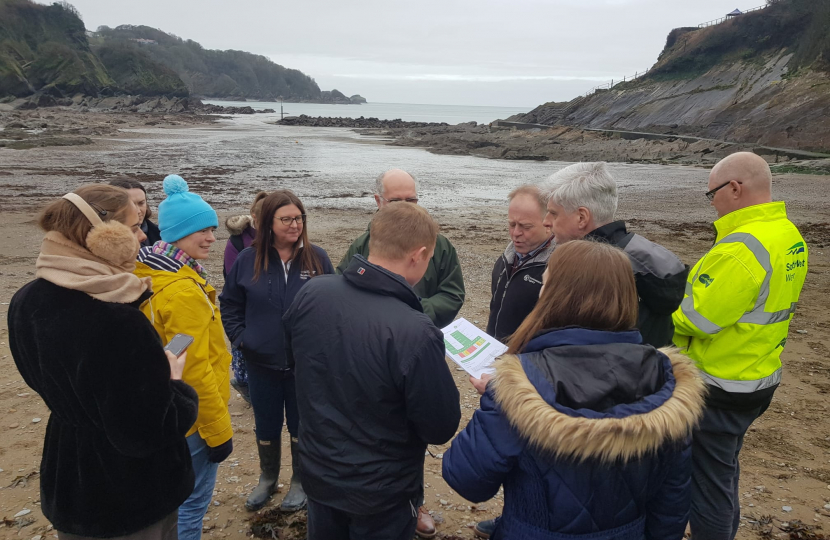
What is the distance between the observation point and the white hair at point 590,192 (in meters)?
2.67

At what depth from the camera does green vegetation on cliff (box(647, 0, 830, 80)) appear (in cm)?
3900

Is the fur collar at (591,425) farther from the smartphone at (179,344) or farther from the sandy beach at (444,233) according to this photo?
the sandy beach at (444,233)

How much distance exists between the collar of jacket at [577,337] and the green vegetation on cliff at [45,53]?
85254mm

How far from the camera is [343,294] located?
205cm

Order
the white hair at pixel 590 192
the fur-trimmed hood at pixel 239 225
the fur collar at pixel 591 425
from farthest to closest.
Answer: the fur-trimmed hood at pixel 239 225
the white hair at pixel 590 192
the fur collar at pixel 591 425

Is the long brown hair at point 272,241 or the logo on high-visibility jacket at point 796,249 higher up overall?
the logo on high-visibility jacket at point 796,249

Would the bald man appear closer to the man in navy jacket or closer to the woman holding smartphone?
the man in navy jacket

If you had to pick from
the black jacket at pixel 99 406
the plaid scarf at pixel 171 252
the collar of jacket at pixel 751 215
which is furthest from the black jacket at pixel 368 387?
the collar of jacket at pixel 751 215

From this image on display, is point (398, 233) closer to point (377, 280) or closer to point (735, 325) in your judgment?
point (377, 280)

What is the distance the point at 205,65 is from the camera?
17212 centimetres

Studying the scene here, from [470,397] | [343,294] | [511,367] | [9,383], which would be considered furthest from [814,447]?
[9,383]

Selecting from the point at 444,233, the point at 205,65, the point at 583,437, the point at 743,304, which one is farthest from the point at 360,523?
the point at 205,65

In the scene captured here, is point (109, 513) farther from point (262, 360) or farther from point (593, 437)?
point (593, 437)

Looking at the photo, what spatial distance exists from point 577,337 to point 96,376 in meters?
1.58
